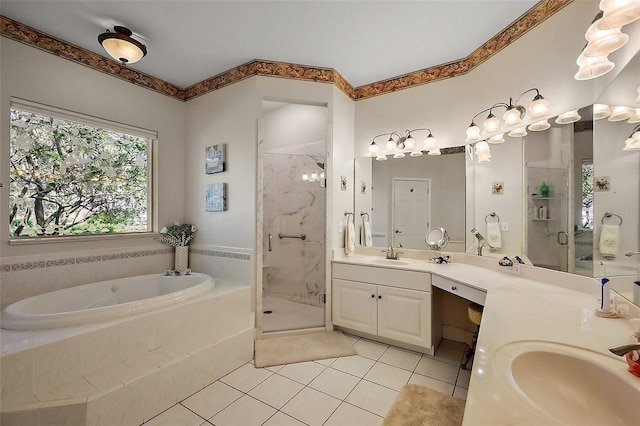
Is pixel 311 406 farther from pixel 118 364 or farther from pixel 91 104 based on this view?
pixel 91 104

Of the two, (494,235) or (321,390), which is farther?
(494,235)

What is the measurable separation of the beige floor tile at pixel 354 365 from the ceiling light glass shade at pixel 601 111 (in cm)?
225

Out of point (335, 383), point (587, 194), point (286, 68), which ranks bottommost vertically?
point (335, 383)

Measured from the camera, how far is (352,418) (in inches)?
66.8

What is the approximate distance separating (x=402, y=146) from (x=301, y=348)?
229 centimetres

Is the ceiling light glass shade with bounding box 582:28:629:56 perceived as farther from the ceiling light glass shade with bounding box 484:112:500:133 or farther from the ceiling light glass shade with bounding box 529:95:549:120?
the ceiling light glass shade with bounding box 484:112:500:133

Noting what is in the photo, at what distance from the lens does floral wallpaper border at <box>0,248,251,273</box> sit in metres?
2.12

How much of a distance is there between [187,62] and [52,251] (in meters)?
2.10

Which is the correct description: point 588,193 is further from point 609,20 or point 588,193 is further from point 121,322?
point 121,322

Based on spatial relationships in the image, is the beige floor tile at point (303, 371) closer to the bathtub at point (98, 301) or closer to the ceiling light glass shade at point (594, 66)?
the bathtub at point (98, 301)

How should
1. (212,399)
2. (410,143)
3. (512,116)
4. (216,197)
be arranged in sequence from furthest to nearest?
(216,197) → (410,143) → (512,116) → (212,399)

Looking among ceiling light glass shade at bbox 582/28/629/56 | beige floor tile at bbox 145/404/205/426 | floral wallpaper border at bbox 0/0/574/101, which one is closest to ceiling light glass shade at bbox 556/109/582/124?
ceiling light glass shade at bbox 582/28/629/56

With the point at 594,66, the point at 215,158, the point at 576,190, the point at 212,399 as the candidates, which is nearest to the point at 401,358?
the point at 212,399

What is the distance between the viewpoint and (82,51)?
8.09 feet
